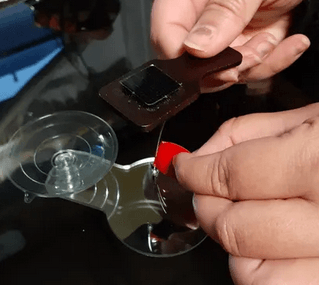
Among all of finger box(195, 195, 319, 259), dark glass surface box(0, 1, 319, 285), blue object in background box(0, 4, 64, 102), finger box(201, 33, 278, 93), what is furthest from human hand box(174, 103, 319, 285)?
blue object in background box(0, 4, 64, 102)

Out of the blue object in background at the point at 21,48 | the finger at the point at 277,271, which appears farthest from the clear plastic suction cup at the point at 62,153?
the finger at the point at 277,271

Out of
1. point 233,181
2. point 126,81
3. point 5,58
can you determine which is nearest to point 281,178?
point 233,181

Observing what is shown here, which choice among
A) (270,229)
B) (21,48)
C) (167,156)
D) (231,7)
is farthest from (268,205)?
(21,48)

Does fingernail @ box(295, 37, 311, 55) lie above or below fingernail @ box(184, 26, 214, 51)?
below

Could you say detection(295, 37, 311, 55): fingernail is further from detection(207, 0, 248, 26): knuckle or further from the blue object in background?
the blue object in background

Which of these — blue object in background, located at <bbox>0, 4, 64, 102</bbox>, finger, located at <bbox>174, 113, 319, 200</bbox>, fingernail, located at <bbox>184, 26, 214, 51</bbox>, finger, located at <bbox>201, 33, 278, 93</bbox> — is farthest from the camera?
blue object in background, located at <bbox>0, 4, 64, 102</bbox>

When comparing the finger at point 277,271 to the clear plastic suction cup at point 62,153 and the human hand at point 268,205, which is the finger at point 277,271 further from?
the clear plastic suction cup at point 62,153
